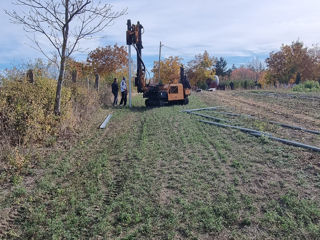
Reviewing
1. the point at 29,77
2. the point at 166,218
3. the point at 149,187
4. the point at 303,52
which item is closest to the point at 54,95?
the point at 29,77

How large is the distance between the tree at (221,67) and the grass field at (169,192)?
2551 inches

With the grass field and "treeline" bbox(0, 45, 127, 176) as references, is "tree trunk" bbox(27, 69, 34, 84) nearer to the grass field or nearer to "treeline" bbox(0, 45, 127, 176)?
"treeline" bbox(0, 45, 127, 176)

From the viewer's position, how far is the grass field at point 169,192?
3605mm

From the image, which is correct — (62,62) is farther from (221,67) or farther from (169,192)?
(221,67)

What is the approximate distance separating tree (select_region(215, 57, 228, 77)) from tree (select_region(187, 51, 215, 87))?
45.1 feet

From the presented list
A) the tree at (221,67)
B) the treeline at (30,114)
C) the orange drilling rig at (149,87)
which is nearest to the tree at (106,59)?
the orange drilling rig at (149,87)

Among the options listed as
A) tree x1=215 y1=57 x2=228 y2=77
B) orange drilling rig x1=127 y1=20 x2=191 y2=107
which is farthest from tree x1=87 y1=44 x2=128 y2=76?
tree x1=215 y1=57 x2=228 y2=77

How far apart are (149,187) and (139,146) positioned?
267cm

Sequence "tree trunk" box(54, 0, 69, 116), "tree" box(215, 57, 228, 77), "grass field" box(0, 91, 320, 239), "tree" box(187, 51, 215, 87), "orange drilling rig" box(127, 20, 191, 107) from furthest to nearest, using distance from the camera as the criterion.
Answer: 1. "tree" box(215, 57, 228, 77)
2. "tree" box(187, 51, 215, 87)
3. "orange drilling rig" box(127, 20, 191, 107)
4. "tree trunk" box(54, 0, 69, 116)
5. "grass field" box(0, 91, 320, 239)

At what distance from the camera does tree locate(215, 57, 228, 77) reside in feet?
231

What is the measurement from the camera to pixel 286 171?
5.29m

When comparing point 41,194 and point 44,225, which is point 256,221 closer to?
point 44,225

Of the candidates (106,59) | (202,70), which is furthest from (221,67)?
(106,59)

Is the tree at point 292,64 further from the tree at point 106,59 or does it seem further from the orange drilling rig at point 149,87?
the orange drilling rig at point 149,87
